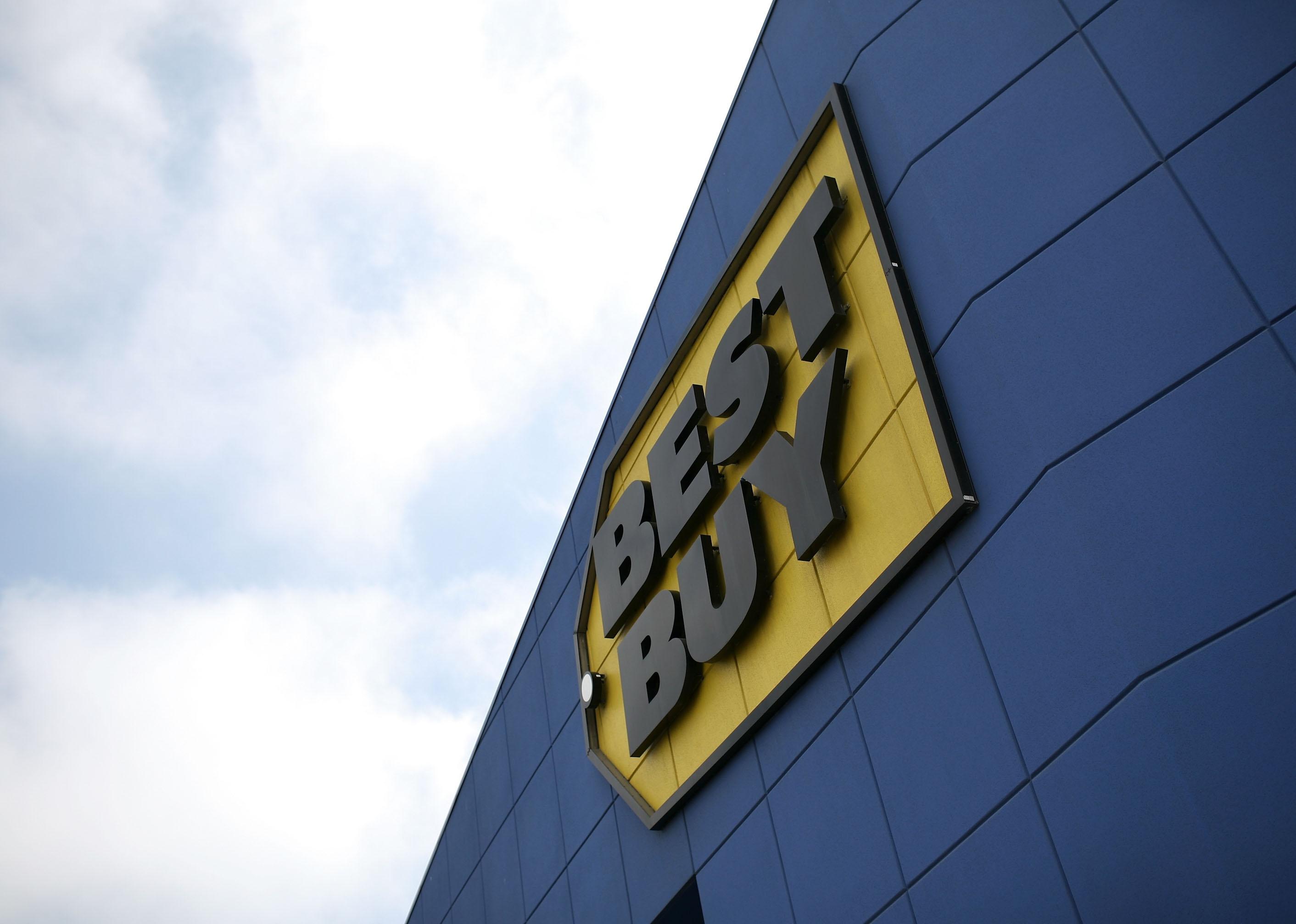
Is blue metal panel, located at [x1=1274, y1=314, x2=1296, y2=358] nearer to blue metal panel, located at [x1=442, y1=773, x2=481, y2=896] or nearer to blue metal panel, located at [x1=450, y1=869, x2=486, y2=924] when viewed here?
blue metal panel, located at [x1=450, y1=869, x2=486, y2=924]

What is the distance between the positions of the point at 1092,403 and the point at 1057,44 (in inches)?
105

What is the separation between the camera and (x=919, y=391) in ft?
24.4

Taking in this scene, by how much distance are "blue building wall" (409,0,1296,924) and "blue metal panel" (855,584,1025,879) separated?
2cm

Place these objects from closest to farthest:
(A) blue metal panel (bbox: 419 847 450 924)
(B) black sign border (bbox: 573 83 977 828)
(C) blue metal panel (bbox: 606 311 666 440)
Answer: (B) black sign border (bbox: 573 83 977 828)
(C) blue metal panel (bbox: 606 311 666 440)
(A) blue metal panel (bbox: 419 847 450 924)

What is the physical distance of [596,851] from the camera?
40.2 ft

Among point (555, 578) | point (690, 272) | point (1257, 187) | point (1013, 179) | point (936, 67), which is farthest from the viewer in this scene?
point (555, 578)

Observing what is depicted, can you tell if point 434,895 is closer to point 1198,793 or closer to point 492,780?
point 492,780

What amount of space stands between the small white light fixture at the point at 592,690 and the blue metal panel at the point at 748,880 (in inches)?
123

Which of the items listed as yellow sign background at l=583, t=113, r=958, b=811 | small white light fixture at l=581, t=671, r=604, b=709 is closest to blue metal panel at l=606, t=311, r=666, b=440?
yellow sign background at l=583, t=113, r=958, b=811

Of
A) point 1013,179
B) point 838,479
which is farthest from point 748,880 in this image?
point 1013,179

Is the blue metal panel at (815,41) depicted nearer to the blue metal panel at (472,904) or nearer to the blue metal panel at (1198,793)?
the blue metal panel at (1198,793)

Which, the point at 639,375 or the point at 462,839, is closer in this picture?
the point at 639,375

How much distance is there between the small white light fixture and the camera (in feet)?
41.0

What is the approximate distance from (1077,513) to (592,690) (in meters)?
7.50
